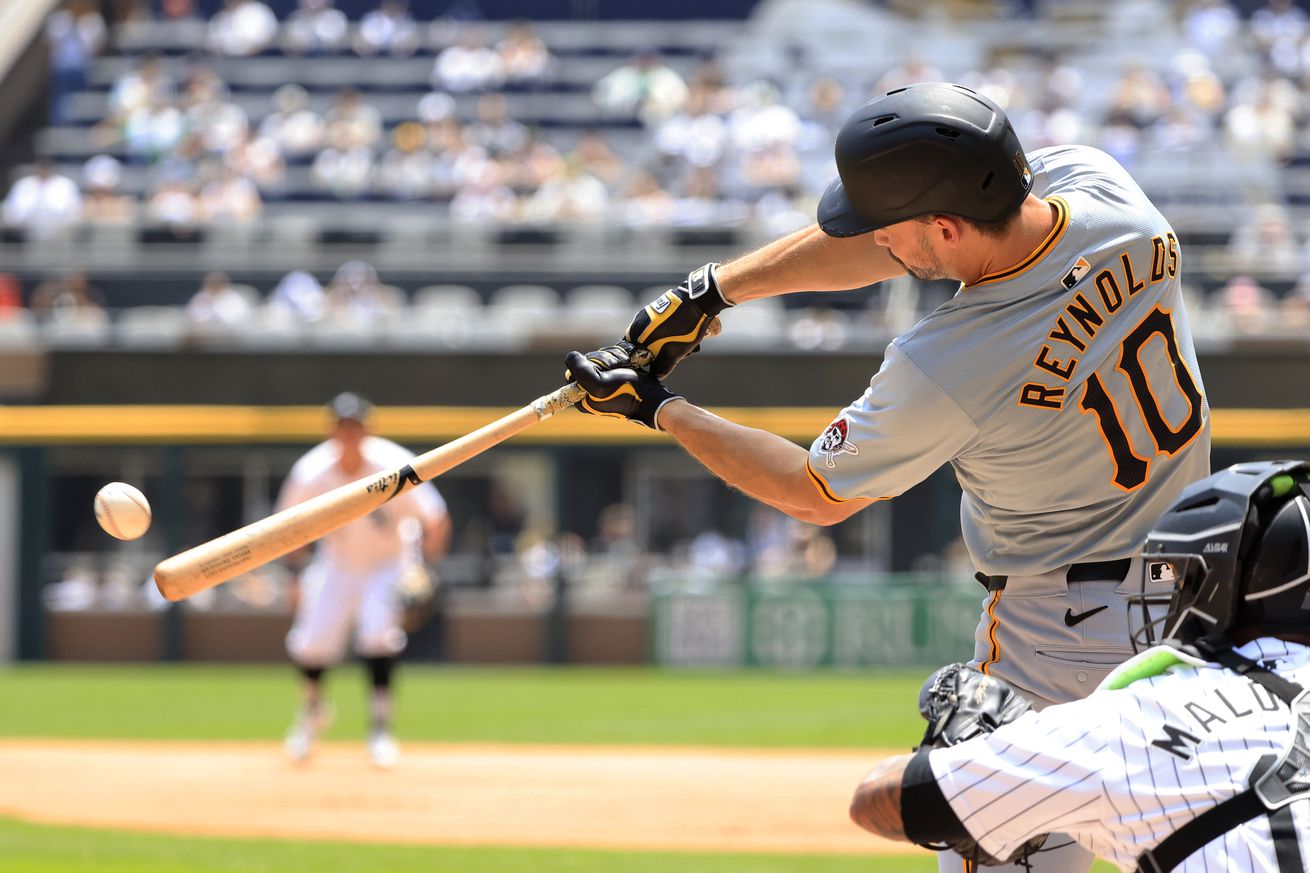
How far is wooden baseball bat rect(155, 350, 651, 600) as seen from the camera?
130 inches

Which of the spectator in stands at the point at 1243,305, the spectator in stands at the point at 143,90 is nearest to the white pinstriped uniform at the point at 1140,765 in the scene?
the spectator in stands at the point at 1243,305

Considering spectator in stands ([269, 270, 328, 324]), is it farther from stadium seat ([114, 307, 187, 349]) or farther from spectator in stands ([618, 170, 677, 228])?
spectator in stands ([618, 170, 677, 228])

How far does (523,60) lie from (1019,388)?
18398 millimetres

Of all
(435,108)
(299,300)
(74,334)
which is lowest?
(74,334)

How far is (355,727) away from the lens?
12.2 meters

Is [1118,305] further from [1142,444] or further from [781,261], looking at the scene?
[781,261]

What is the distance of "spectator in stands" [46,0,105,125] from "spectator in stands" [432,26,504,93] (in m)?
4.35

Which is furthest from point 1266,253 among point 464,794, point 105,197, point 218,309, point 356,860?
point 356,860

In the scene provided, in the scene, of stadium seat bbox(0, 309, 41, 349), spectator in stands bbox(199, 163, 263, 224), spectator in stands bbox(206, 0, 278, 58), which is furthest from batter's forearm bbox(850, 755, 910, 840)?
spectator in stands bbox(206, 0, 278, 58)

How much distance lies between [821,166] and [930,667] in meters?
5.69

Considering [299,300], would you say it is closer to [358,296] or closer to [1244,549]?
[358,296]

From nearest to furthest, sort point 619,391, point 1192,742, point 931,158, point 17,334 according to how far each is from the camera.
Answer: point 1192,742, point 931,158, point 619,391, point 17,334

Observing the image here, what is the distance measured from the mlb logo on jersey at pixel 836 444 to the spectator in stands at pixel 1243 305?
14.4 meters

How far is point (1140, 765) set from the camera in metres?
2.24
